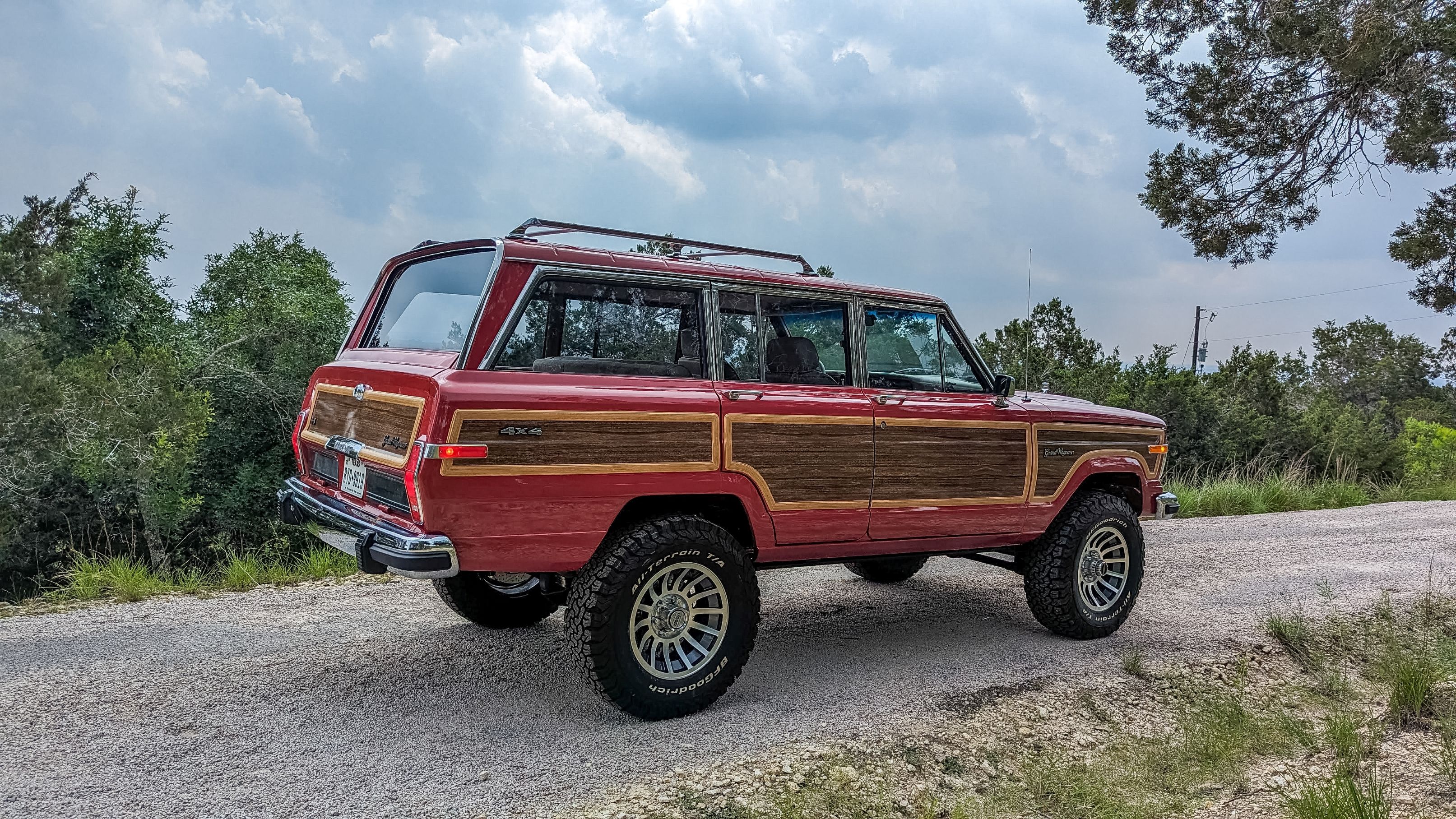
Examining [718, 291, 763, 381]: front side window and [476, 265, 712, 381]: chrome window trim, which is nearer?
[476, 265, 712, 381]: chrome window trim

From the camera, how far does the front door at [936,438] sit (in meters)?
4.87

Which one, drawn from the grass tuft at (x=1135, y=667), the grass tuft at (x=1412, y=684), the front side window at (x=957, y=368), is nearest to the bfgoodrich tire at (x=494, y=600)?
the front side window at (x=957, y=368)

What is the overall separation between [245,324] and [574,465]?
63.3ft

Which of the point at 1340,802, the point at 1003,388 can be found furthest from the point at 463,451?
the point at 1340,802

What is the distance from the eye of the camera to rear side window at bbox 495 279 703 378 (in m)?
4.08

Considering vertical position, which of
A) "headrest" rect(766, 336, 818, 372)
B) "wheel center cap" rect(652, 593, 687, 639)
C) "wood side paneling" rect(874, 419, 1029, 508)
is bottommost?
"wheel center cap" rect(652, 593, 687, 639)

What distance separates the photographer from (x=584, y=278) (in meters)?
4.17

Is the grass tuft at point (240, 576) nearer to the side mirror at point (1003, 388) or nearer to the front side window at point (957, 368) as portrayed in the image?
the front side window at point (957, 368)

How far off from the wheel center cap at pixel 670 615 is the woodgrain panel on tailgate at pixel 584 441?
58 centimetres

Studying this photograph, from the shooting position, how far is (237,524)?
18.8 metres

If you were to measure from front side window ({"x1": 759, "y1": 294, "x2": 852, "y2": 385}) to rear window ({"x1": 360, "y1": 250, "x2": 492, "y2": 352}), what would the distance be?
138cm

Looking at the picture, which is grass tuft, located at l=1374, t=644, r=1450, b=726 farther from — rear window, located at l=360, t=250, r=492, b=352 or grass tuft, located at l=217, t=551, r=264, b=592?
grass tuft, located at l=217, t=551, r=264, b=592

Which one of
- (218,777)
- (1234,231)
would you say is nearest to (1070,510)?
(218,777)

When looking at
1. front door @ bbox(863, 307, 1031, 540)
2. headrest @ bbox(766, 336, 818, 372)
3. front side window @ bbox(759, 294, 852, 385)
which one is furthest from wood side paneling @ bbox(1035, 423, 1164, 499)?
headrest @ bbox(766, 336, 818, 372)
